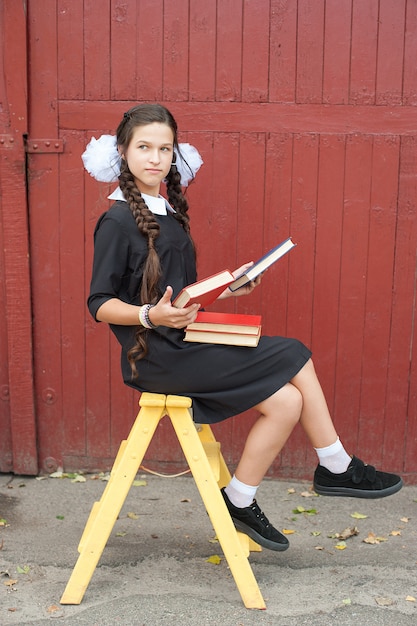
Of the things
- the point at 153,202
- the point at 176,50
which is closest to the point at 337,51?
the point at 176,50

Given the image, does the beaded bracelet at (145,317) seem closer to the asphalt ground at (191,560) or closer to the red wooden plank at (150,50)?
the asphalt ground at (191,560)

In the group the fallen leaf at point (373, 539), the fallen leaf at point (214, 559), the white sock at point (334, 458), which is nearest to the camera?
the white sock at point (334, 458)

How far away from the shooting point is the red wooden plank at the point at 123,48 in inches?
163

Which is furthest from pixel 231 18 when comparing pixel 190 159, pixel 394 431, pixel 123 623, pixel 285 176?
pixel 123 623

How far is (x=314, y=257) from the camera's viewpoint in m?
4.28

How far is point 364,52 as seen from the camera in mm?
4133

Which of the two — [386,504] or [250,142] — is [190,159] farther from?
[386,504]

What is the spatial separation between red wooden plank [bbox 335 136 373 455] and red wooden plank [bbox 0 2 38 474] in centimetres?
166

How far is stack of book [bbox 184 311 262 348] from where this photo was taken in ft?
9.75

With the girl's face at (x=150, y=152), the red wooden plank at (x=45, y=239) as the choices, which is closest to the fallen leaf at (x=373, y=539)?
the red wooden plank at (x=45, y=239)

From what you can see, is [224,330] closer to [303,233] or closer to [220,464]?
[220,464]

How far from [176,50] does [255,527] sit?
2430 mm

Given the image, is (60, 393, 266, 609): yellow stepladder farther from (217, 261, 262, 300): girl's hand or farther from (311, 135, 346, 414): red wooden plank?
(311, 135, 346, 414): red wooden plank

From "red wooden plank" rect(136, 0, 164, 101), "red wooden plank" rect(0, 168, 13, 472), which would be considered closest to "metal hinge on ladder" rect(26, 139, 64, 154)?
"red wooden plank" rect(0, 168, 13, 472)
